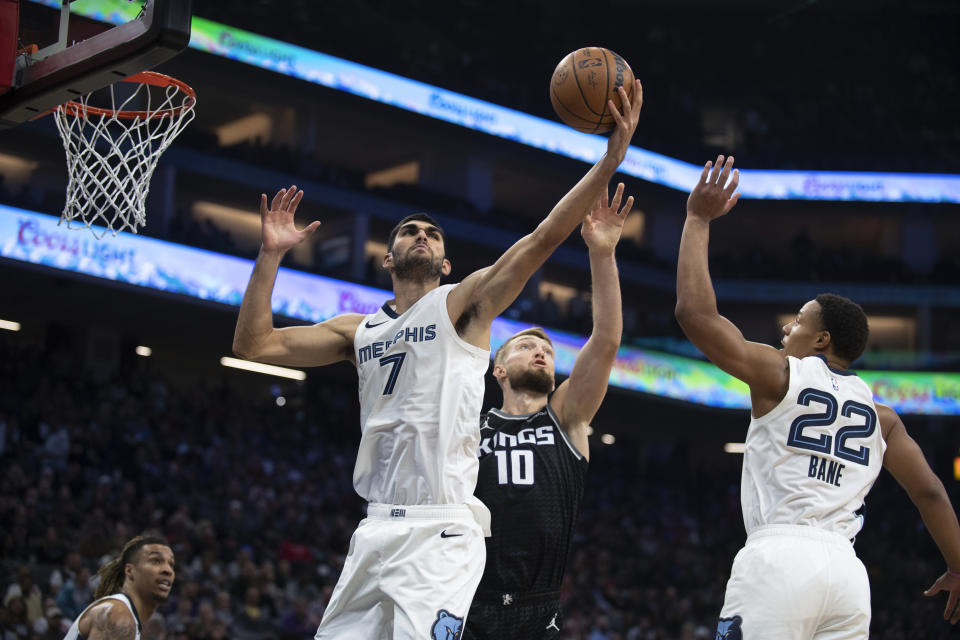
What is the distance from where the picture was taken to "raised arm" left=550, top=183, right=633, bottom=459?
16.1 feet

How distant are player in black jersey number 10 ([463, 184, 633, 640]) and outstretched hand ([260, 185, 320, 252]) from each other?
1.31 m

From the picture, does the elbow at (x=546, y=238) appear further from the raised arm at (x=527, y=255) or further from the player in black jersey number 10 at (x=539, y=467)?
the player in black jersey number 10 at (x=539, y=467)

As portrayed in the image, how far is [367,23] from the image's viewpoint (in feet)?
93.2

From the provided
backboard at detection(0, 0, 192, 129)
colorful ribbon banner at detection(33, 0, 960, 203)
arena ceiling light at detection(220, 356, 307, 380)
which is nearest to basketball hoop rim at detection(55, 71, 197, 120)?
backboard at detection(0, 0, 192, 129)

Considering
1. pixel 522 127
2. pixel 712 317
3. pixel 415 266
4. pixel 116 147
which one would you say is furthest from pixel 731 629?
pixel 522 127

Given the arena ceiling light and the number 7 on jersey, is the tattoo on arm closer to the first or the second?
the number 7 on jersey

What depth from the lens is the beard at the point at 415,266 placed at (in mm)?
4332

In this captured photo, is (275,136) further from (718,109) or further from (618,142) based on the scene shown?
(618,142)

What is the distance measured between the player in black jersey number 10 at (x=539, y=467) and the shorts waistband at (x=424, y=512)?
102 cm

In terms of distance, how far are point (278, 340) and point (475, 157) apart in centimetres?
2364

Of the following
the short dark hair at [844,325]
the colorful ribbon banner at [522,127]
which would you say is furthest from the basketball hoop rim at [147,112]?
the colorful ribbon banner at [522,127]

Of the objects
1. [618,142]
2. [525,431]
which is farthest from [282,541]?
[618,142]

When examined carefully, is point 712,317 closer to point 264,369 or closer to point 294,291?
point 294,291

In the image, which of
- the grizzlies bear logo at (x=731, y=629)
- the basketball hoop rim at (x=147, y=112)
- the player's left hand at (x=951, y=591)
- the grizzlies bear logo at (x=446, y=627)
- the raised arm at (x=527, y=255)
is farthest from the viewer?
the basketball hoop rim at (x=147, y=112)
